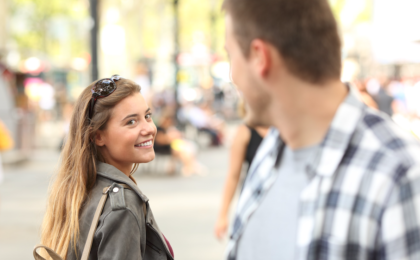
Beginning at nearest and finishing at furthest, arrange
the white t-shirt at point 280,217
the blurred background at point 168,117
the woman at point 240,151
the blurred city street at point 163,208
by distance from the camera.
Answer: the white t-shirt at point 280,217 → the woman at point 240,151 → the blurred city street at point 163,208 → the blurred background at point 168,117

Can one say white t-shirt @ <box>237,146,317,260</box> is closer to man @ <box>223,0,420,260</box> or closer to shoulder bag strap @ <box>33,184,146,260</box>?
man @ <box>223,0,420,260</box>

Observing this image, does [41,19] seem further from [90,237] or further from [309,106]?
[309,106]

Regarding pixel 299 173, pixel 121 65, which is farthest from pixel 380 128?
pixel 121 65

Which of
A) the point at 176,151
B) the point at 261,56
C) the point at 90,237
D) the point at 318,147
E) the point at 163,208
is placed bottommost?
the point at 176,151

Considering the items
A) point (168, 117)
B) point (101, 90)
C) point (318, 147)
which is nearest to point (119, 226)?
point (101, 90)

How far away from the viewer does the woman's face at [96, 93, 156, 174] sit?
2.21 metres

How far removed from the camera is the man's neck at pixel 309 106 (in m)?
1.43

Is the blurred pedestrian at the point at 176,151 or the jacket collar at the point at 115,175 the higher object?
the jacket collar at the point at 115,175

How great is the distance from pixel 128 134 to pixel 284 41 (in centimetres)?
102

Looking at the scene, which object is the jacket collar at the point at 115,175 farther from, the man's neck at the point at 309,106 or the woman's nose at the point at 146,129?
the man's neck at the point at 309,106

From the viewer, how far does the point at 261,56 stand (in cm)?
143

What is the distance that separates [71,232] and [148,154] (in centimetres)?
46

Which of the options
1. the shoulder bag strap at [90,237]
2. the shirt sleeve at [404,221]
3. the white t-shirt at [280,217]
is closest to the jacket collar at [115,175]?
the shoulder bag strap at [90,237]

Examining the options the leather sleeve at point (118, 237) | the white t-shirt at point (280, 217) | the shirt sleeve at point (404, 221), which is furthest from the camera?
the leather sleeve at point (118, 237)
